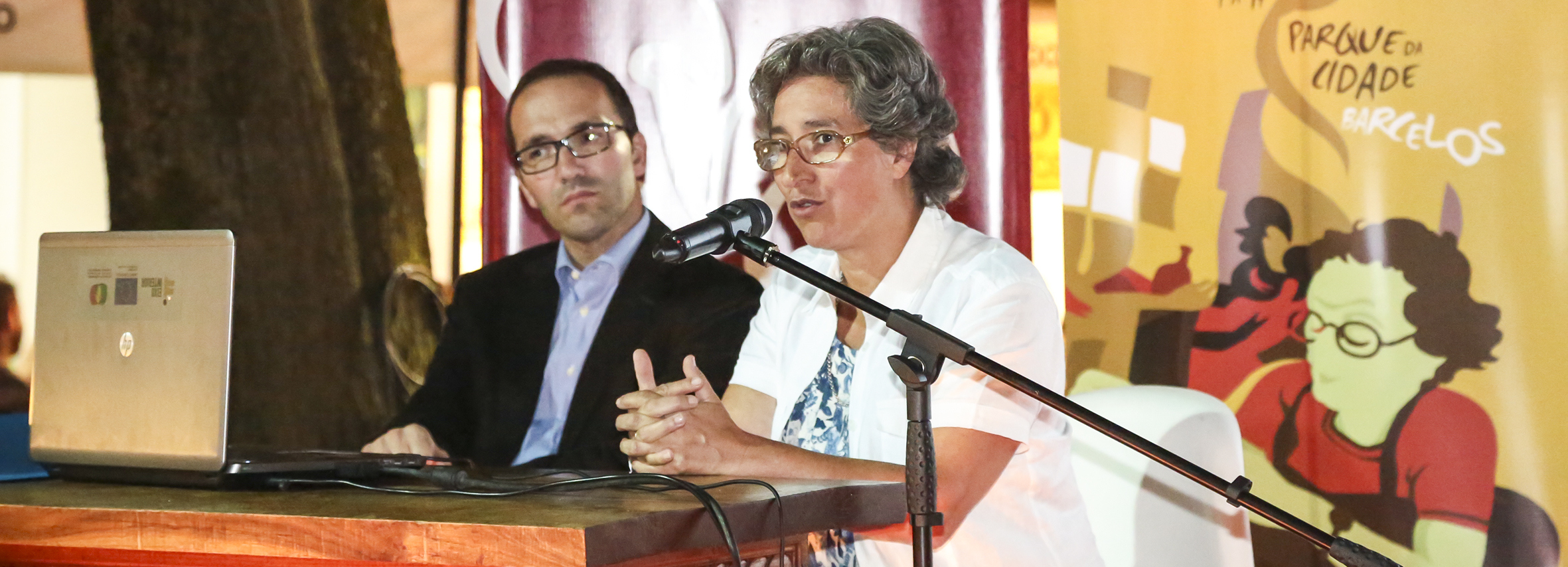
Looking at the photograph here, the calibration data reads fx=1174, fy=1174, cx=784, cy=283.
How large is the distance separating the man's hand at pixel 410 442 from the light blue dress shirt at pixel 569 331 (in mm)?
193

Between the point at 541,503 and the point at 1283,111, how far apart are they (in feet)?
5.32

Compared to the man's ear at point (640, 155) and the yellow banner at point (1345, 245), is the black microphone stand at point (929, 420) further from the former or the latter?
the man's ear at point (640, 155)

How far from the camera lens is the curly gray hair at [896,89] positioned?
2.28m

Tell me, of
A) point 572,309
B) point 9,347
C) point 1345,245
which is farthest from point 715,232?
point 9,347

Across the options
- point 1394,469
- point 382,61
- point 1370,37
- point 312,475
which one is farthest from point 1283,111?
point 382,61

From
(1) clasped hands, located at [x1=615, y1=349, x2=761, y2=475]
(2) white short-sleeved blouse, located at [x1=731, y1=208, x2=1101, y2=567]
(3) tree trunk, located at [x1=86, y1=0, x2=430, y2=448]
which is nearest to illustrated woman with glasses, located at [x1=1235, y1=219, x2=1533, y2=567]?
(2) white short-sleeved blouse, located at [x1=731, y1=208, x2=1101, y2=567]

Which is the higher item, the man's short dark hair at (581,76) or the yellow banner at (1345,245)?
the man's short dark hair at (581,76)

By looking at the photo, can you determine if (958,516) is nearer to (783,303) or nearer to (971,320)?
(971,320)

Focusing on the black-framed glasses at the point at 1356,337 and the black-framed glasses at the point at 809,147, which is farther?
the black-framed glasses at the point at 809,147

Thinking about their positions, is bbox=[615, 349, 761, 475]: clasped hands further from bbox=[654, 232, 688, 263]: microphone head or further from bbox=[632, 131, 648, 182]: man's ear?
bbox=[632, 131, 648, 182]: man's ear

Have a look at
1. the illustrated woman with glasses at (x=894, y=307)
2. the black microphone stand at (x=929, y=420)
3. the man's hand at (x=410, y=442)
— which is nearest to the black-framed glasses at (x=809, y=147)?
the illustrated woman with glasses at (x=894, y=307)

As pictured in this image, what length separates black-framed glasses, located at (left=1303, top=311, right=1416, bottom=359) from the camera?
2176 mm

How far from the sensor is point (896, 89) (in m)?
2.29

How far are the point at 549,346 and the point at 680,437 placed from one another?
83 cm
